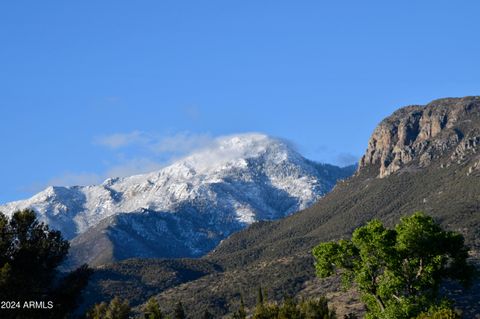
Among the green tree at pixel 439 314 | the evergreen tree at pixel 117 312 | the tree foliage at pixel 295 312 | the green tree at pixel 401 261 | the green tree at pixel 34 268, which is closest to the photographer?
the green tree at pixel 439 314

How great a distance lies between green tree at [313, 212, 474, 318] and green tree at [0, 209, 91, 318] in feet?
60.4

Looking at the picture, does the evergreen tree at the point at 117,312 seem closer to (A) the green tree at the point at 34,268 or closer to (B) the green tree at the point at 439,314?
(A) the green tree at the point at 34,268

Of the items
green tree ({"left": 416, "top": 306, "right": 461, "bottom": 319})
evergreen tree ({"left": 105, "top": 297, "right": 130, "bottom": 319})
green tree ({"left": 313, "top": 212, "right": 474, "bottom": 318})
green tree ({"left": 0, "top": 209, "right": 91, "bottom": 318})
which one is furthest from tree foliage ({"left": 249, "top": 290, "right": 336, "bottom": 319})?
green tree ({"left": 416, "top": 306, "right": 461, "bottom": 319})

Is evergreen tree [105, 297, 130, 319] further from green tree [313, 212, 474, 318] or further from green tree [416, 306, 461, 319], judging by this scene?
green tree [416, 306, 461, 319]

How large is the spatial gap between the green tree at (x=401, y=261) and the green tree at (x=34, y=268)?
1841 cm

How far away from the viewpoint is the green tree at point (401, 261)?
5200 cm

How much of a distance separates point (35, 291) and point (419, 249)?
86.1 ft

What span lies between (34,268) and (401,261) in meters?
25.8

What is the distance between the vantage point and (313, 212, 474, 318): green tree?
52000mm

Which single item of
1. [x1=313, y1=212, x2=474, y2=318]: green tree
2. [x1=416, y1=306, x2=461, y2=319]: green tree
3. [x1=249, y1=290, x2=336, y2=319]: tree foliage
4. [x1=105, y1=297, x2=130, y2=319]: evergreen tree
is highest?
[x1=105, y1=297, x2=130, y2=319]: evergreen tree

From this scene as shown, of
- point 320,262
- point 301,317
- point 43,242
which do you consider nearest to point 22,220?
point 43,242

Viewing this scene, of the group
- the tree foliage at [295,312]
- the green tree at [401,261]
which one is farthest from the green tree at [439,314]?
the tree foliage at [295,312]

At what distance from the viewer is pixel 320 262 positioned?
5459 cm

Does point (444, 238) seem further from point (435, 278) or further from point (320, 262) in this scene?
point (320, 262)
